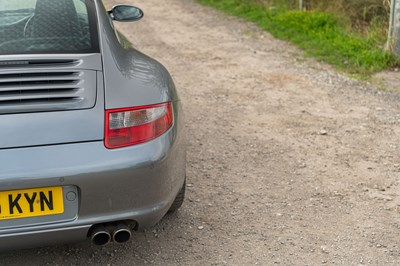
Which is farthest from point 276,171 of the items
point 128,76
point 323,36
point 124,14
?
point 323,36

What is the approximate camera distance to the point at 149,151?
3219 millimetres

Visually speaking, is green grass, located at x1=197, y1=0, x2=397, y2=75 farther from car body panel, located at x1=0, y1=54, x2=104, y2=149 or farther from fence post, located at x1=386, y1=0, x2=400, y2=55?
car body panel, located at x1=0, y1=54, x2=104, y2=149

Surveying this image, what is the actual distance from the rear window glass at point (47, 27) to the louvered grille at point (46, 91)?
0.76ft

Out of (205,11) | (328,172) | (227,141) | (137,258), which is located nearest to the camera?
(137,258)

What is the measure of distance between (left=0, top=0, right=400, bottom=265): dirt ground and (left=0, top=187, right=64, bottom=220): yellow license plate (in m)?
0.73

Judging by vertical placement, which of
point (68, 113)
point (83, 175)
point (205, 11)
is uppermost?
point (68, 113)

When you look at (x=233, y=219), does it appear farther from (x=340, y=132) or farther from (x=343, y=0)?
(x=343, y=0)

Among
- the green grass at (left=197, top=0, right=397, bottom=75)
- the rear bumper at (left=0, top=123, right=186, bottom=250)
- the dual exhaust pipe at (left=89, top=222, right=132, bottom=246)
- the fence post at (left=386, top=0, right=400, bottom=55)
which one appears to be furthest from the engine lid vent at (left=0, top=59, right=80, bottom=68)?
the fence post at (left=386, top=0, right=400, bottom=55)

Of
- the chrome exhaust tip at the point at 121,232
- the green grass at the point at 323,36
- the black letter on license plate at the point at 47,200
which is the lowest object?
the green grass at the point at 323,36

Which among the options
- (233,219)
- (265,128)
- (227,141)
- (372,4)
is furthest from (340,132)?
(372,4)

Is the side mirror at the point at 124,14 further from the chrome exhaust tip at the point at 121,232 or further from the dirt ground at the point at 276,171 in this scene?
the chrome exhaust tip at the point at 121,232

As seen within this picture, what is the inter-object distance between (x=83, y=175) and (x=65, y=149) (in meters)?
0.15

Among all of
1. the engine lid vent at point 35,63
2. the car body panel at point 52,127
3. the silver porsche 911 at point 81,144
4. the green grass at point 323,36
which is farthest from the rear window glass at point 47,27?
the green grass at point 323,36

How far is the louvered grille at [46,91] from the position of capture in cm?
318
